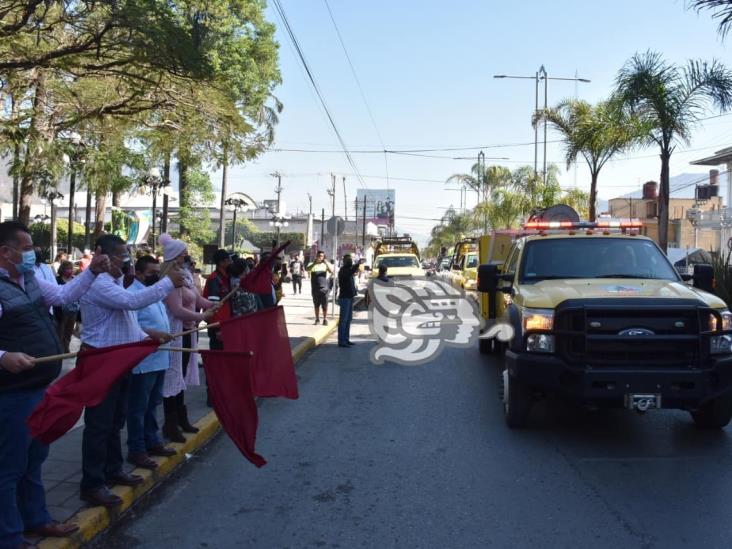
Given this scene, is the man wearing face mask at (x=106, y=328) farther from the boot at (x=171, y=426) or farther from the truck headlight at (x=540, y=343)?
the truck headlight at (x=540, y=343)

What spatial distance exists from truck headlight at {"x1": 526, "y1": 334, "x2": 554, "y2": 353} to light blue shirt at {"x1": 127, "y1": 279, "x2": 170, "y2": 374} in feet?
10.8

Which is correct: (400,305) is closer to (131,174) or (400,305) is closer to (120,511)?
(131,174)

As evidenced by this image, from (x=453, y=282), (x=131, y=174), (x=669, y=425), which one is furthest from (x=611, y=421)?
(x=131, y=174)

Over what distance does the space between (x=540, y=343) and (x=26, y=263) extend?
4.46m

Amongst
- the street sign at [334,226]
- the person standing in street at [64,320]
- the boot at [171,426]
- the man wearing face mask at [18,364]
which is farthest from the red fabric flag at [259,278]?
the street sign at [334,226]

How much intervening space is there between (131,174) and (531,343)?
66.6 ft

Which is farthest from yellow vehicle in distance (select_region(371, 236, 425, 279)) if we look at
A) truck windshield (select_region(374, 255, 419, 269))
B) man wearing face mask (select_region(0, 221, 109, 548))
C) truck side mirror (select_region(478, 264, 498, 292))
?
man wearing face mask (select_region(0, 221, 109, 548))

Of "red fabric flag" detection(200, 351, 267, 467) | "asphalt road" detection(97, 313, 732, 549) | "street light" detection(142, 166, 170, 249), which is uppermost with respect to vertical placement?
"street light" detection(142, 166, 170, 249)

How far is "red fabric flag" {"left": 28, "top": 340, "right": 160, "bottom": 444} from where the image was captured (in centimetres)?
400

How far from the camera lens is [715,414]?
7066mm

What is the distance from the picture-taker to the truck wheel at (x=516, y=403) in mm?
7102

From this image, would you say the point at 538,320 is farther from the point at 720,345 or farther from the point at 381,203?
the point at 381,203

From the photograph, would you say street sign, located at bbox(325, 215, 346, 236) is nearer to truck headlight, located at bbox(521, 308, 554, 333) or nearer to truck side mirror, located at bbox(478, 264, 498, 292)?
truck side mirror, located at bbox(478, 264, 498, 292)

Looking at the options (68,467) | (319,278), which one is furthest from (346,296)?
(68,467)
